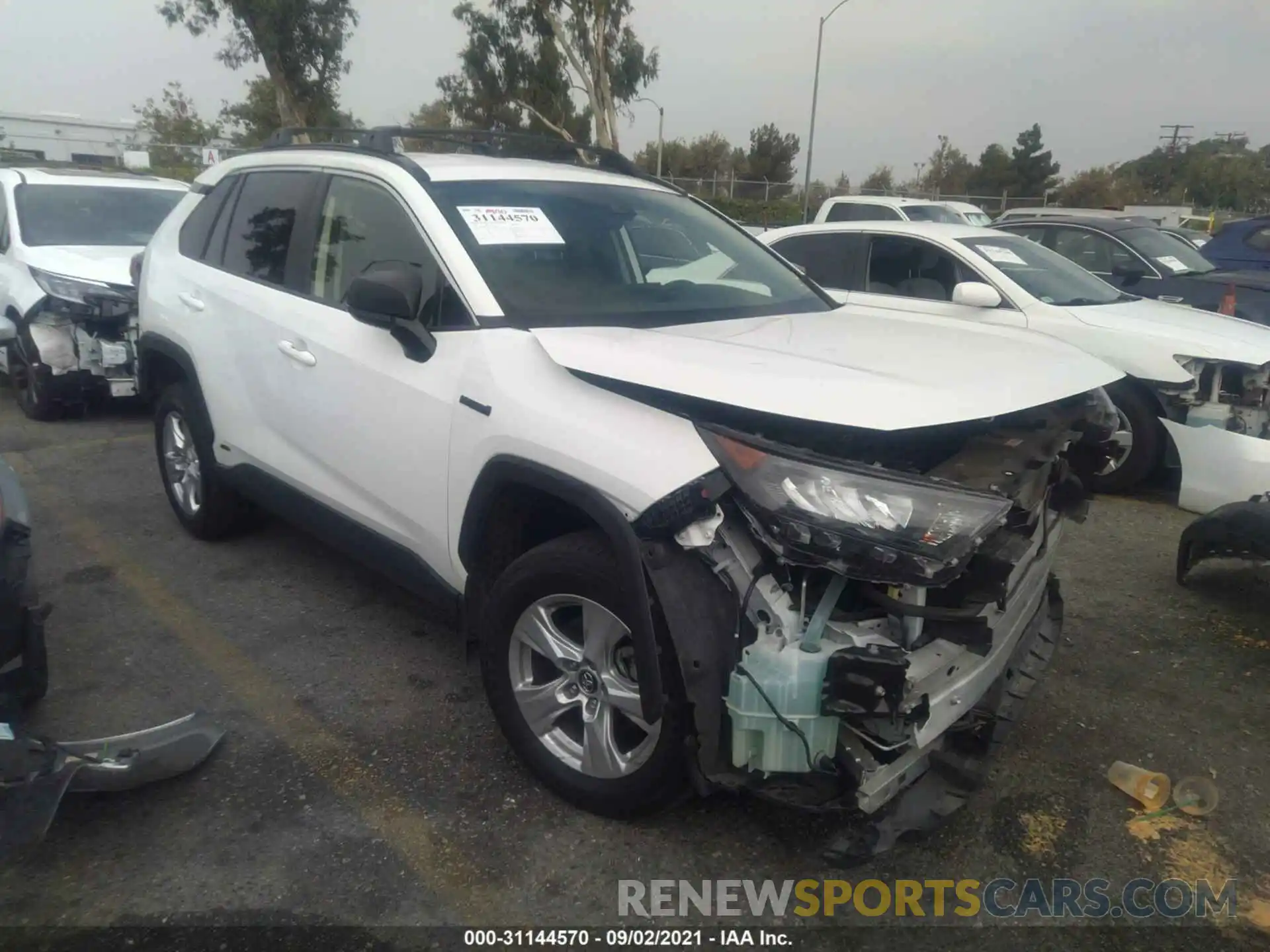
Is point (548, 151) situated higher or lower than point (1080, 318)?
higher

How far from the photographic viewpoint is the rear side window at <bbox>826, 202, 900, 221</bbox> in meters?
12.6

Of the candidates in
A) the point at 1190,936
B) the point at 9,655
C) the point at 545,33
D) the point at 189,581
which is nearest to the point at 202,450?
the point at 189,581

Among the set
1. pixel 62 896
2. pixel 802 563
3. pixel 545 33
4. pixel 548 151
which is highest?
pixel 545 33

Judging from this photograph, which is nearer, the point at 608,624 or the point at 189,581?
the point at 608,624

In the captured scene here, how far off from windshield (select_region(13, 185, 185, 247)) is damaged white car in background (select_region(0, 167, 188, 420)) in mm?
Answer: 10

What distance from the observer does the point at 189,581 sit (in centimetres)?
445

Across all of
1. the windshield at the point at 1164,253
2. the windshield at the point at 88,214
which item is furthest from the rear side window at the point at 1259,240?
the windshield at the point at 88,214

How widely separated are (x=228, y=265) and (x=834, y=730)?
134 inches

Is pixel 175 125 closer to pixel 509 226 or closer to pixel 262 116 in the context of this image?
pixel 262 116

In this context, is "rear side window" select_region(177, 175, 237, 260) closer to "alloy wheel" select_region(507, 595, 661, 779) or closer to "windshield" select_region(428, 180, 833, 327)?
"windshield" select_region(428, 180, 833, 327)

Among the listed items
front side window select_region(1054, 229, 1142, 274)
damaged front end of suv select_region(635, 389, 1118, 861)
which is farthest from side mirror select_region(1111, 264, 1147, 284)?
damaged front end of suv select_region(635, 389, 1118, 861)

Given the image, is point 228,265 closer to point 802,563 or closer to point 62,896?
point 62,896

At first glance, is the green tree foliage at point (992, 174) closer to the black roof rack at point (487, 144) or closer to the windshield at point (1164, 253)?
the windshield at point (1164, 253)

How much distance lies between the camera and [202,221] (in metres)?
4.56
